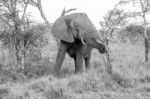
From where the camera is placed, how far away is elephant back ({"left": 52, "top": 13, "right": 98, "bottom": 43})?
8055mm

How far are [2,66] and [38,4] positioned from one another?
4.38m

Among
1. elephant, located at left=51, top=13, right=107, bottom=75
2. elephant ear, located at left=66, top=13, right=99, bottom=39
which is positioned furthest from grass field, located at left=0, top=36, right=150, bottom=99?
elephant ear, located at left=66, top=13, right=99, bottom=39

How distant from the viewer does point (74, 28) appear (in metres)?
8.19

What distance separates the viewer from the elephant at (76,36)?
7988mm

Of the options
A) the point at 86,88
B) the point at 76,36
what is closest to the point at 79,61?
the point at 76,36

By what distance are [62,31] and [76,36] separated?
494 mm

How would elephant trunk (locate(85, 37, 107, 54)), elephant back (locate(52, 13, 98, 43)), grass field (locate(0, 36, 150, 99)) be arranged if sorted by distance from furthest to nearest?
elephant back (locate(52, 13, 98, 43)), elephant trunk (locate(85, 37, 107, 54)), grass field (locate(0, 36, 150, 99))

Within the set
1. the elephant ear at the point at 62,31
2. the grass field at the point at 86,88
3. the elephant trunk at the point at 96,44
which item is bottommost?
the grass field at the point at 86,88

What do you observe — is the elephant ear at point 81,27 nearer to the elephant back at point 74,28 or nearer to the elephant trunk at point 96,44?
the elephant back at point 74,28

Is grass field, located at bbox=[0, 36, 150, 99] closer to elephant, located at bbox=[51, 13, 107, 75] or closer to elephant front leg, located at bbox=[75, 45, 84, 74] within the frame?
elephant front leg, located at bbox=[75, 45, 84, 74]

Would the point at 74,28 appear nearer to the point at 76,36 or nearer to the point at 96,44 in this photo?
the point at 76,36

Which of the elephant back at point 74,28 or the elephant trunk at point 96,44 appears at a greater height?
Result: the elephant back at point 74,28

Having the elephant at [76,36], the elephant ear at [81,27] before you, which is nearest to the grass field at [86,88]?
the elephant at [76,36]

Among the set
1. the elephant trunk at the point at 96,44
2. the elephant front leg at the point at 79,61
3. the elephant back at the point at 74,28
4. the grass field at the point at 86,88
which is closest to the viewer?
the grass field at the point at 86,88
